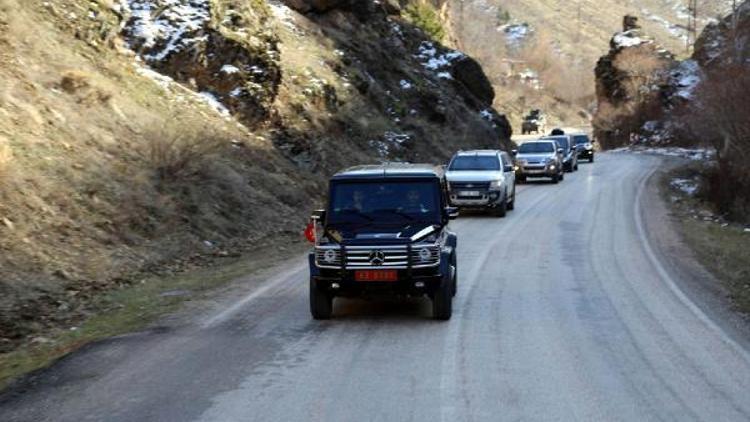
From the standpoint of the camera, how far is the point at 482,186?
22.7 metres

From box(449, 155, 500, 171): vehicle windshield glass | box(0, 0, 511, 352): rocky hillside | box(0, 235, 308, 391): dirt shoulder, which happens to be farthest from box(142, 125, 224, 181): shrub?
box(449, 155, 500, 171): vehicle windshield glass

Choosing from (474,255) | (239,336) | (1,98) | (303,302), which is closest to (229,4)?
(1,98)

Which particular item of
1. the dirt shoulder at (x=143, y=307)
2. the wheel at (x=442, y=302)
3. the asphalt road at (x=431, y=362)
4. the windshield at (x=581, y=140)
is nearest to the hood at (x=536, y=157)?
the windshield at (x=581, y=140)

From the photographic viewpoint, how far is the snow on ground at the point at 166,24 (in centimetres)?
2384

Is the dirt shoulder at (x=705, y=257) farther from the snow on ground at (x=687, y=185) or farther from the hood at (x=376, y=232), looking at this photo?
the snow on ground at (x=687, y=185)

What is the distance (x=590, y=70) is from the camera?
184375 mm

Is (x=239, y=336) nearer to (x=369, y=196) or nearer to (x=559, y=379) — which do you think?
(x=369, y=196)

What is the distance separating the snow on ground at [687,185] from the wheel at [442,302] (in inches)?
1033

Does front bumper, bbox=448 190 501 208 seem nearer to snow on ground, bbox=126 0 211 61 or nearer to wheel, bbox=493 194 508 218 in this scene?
wheel, bbox=493 194 508 218

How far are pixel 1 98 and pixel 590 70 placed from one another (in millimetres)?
180799

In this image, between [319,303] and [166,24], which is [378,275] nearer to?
[319,303]

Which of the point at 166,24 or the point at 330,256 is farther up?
the point at 166,24

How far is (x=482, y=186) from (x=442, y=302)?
43.8 feet

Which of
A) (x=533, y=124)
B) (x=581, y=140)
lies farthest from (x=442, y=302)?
(x=533, y=124)
